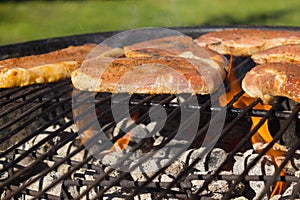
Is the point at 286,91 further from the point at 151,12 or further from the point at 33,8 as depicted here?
the point at 33,8

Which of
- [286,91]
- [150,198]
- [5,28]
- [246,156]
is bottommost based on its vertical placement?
[5,28]

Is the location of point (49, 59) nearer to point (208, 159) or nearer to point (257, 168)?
point (208, 159)

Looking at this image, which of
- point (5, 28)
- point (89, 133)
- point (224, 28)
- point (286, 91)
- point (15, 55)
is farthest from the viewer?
point (5, 28)

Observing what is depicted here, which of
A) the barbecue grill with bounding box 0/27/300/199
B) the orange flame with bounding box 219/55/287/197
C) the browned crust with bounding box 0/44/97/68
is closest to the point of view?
the barbecue grill with bounding box 0/27/300/199

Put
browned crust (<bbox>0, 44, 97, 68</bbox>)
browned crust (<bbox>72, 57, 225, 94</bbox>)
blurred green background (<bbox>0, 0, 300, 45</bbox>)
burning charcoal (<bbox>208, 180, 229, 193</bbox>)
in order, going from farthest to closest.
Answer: blurred green background (<bbox>0, 0, 300, 45</bbox>) → browned crust (<bbox>0, 44, 97, 68</bbox>) → browned crust (<bbox>72, 57, 225, 94</bbox>) → burning charcoal (<bbox>208, 180, 229, 193</bbox>)

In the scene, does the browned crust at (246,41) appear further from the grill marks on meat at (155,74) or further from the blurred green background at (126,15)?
the blurred green background at (126,15)

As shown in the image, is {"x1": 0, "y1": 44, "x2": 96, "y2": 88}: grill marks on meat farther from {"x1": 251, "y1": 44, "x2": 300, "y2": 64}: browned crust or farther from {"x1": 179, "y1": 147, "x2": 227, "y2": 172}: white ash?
{"x1": 251, "y1": 44, "x2": 300, "y2": 64}: browned crust

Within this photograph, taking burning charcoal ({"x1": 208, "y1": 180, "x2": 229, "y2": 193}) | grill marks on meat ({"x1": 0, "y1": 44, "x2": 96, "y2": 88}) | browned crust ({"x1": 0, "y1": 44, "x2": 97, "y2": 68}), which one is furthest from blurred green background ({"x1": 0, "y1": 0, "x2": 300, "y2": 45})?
burning charcoal ({"x1": 208, "y1": 180, "x2": 229, "y2": 193})

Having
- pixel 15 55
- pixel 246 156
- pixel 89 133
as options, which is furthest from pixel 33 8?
pixel 246 156
